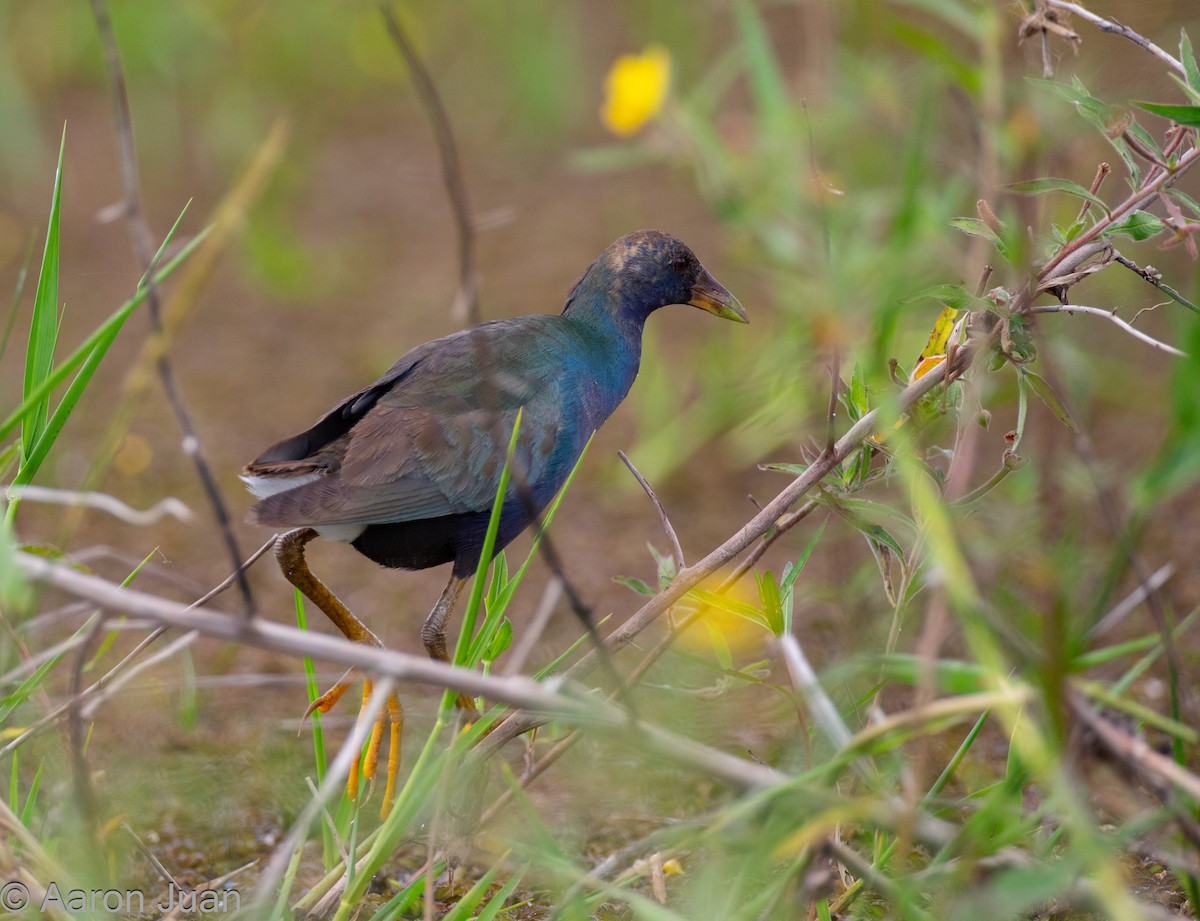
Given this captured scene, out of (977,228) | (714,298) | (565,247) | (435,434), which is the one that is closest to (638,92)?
(714,298)

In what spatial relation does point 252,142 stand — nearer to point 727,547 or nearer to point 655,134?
point 655,134

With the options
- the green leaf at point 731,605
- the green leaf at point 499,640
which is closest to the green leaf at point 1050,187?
the green leaf at point 731,605

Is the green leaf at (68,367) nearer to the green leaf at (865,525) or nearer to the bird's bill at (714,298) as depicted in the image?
the green leaf at (865,525)

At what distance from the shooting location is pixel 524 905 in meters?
1.97

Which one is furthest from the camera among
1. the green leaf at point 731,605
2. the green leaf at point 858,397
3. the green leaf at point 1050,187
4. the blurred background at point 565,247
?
the blurred background at point 565,247

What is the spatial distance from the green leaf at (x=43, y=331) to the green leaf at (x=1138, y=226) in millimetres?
1319

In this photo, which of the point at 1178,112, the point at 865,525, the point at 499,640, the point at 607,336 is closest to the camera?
the point at 1178,112

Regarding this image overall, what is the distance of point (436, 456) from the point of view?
2217 millimetres

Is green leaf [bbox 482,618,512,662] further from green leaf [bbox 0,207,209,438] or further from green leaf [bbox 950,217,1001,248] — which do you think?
green leaf [bbox 950,217,1001,248]

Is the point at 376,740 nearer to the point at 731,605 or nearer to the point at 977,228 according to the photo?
the point at 731,605

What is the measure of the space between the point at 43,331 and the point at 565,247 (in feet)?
8.98

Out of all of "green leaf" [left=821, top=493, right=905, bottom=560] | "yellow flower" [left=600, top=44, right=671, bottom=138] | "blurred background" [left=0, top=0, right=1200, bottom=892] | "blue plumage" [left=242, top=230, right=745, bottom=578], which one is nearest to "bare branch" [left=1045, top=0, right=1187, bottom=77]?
"blurred background" [left=0, top=0, right=1200, bottom=892]

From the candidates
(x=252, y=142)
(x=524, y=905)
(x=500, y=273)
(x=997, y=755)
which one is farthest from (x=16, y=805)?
(x=252, y=142)

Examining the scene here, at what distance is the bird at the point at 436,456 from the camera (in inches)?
86.0
